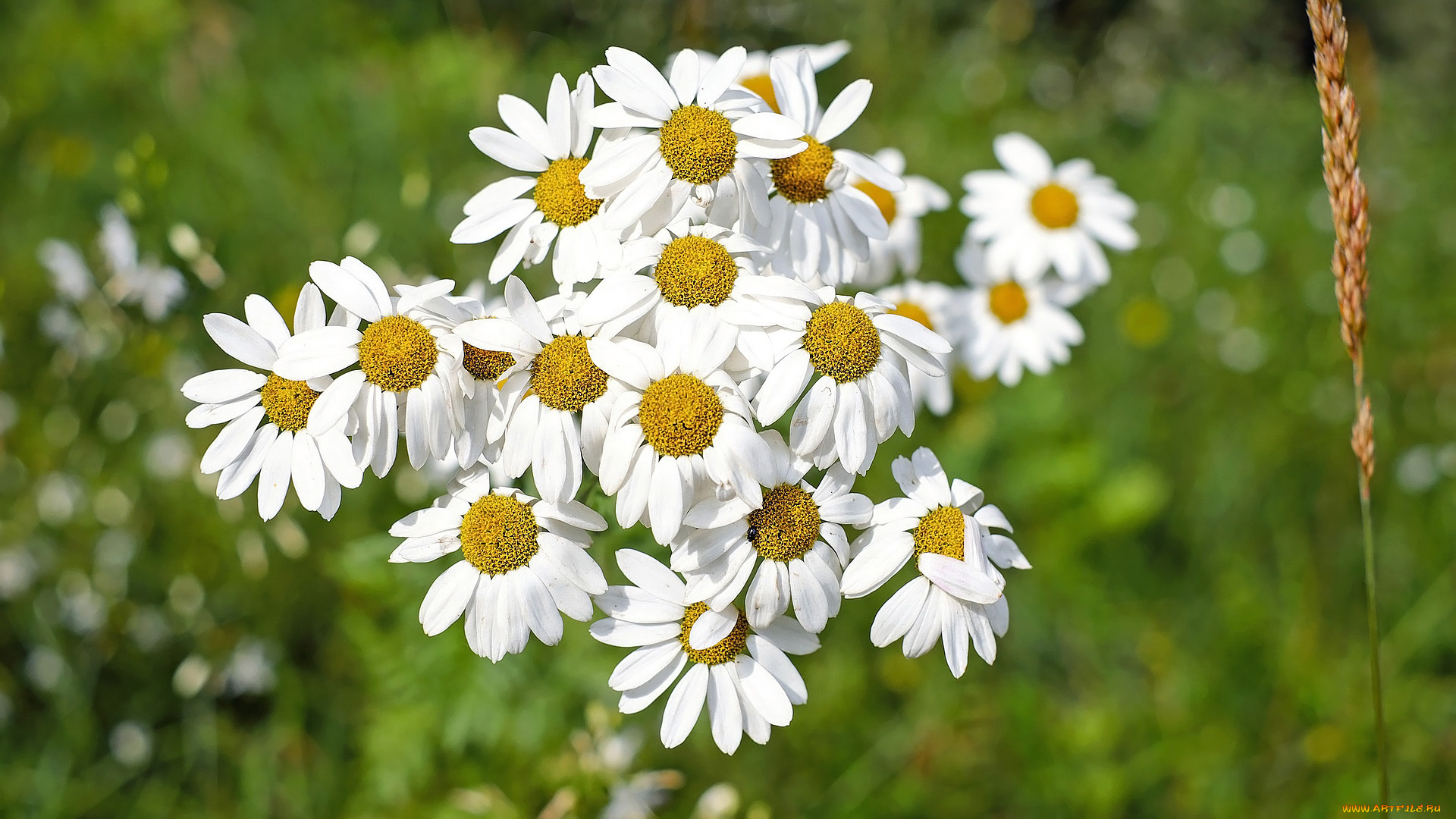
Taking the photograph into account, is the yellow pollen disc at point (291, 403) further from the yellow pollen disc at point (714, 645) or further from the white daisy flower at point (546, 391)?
the yellow pollen disc at point (714, 645)

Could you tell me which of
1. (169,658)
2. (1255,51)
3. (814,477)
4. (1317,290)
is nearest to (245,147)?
(169,658)

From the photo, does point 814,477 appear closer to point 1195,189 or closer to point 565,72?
point 565,72

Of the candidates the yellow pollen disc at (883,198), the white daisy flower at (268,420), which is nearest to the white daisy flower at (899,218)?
the yellow pollen disc at (883,198)

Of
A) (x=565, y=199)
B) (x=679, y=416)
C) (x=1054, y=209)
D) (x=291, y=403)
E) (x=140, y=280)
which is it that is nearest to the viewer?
(x=679, y=416)

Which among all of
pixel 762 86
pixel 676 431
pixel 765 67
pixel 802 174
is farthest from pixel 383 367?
pixel 765 67

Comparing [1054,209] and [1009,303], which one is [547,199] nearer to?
[1009,303]
